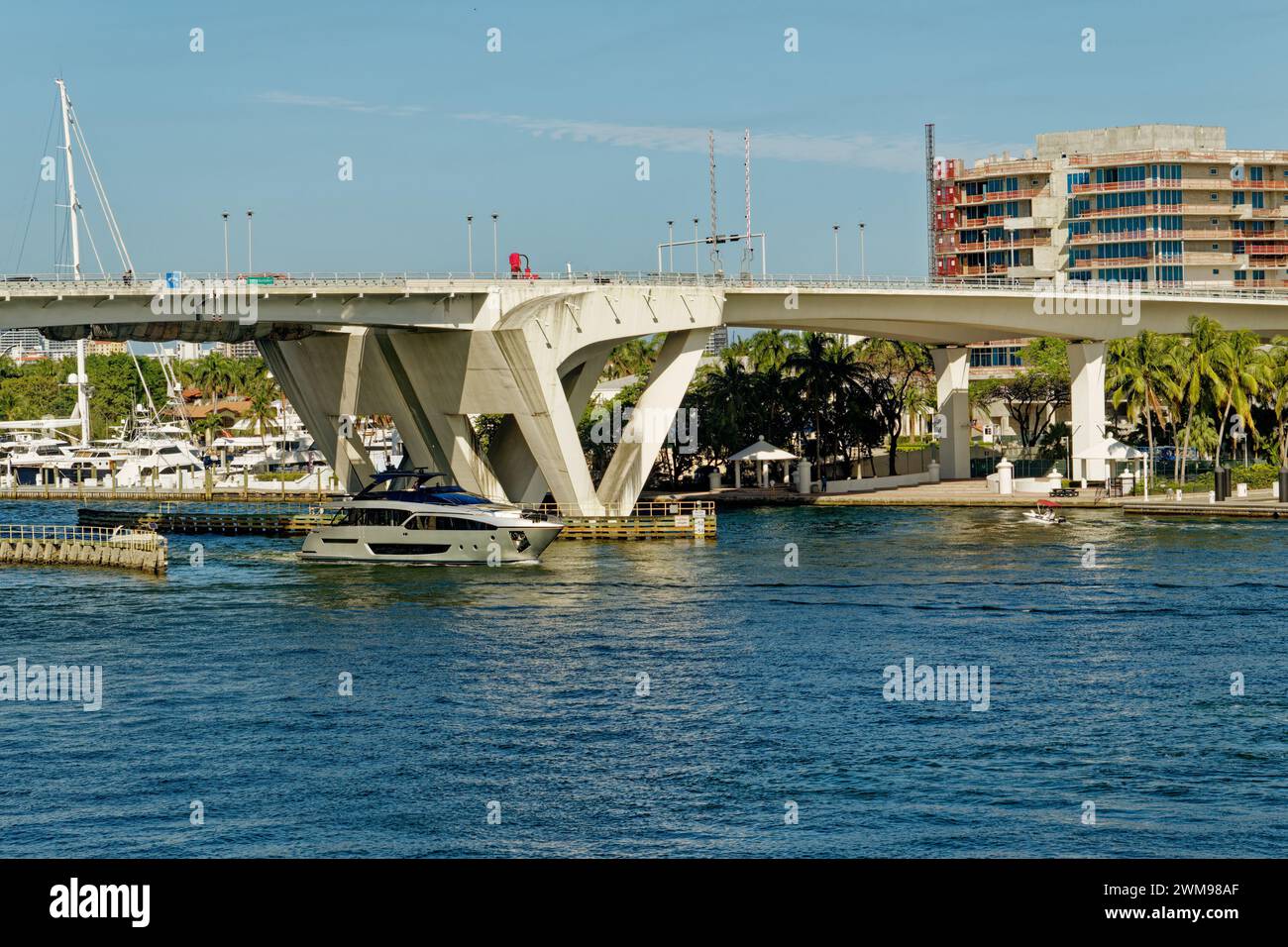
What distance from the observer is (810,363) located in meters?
129

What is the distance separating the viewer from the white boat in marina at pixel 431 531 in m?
81.8

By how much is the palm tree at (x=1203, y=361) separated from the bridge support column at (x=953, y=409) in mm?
23282

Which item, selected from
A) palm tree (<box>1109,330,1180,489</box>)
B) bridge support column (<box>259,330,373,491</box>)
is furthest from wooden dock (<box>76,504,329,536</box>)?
palm tree (<box>1109,330,1180,489</box>)

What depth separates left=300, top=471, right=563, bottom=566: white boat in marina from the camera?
81750mm

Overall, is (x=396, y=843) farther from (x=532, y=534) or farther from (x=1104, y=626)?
(x=532, y=534)

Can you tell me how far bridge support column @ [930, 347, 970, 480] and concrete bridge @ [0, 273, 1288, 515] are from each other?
11429 mm

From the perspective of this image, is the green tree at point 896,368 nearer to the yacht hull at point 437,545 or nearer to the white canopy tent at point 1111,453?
the white canopy tent at point 1111,453

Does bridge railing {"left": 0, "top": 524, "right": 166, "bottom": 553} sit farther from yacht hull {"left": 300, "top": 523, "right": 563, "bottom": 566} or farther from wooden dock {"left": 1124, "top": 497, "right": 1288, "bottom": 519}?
wooden dock {"left": 1124, "top": 497, "right": 1288, "bottom": 519}

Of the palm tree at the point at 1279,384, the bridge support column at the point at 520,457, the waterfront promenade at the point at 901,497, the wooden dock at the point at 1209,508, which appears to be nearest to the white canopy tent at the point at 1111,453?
the waterfront promenade at the point at 901,497

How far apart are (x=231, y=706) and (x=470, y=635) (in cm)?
1375

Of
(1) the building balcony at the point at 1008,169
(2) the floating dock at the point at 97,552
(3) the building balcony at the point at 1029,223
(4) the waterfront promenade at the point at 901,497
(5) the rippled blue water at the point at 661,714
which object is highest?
(1) the building balcony at the point at 1008,169

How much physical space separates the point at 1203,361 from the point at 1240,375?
3.00 m
